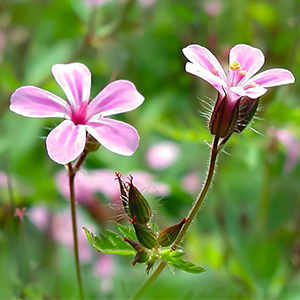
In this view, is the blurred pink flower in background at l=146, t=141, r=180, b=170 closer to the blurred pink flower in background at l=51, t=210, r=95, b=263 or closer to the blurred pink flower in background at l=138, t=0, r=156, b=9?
the blurred pink flower in background at l=51, t=210, r=95, b=263

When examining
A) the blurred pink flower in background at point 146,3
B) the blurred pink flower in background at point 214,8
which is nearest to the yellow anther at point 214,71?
the blurred pink flower in background at point 214,8

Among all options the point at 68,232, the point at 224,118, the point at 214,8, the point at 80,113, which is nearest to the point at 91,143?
the point at 80,113

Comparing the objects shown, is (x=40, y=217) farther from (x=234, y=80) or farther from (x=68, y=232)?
(x=234, y=80)

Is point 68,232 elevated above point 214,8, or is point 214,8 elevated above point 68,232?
point 214,8

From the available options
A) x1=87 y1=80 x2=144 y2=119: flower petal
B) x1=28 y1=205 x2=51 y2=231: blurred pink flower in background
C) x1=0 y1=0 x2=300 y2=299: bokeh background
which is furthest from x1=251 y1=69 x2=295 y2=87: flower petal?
x1=28 y1=205 x2=51 y2=231: blurred pink flower in background

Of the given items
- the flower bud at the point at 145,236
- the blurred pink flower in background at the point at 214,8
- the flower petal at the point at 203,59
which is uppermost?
the blurred pink flower in background at the point at 214,8

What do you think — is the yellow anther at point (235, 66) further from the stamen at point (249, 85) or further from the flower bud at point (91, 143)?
the flower bud at point (91, 143)
